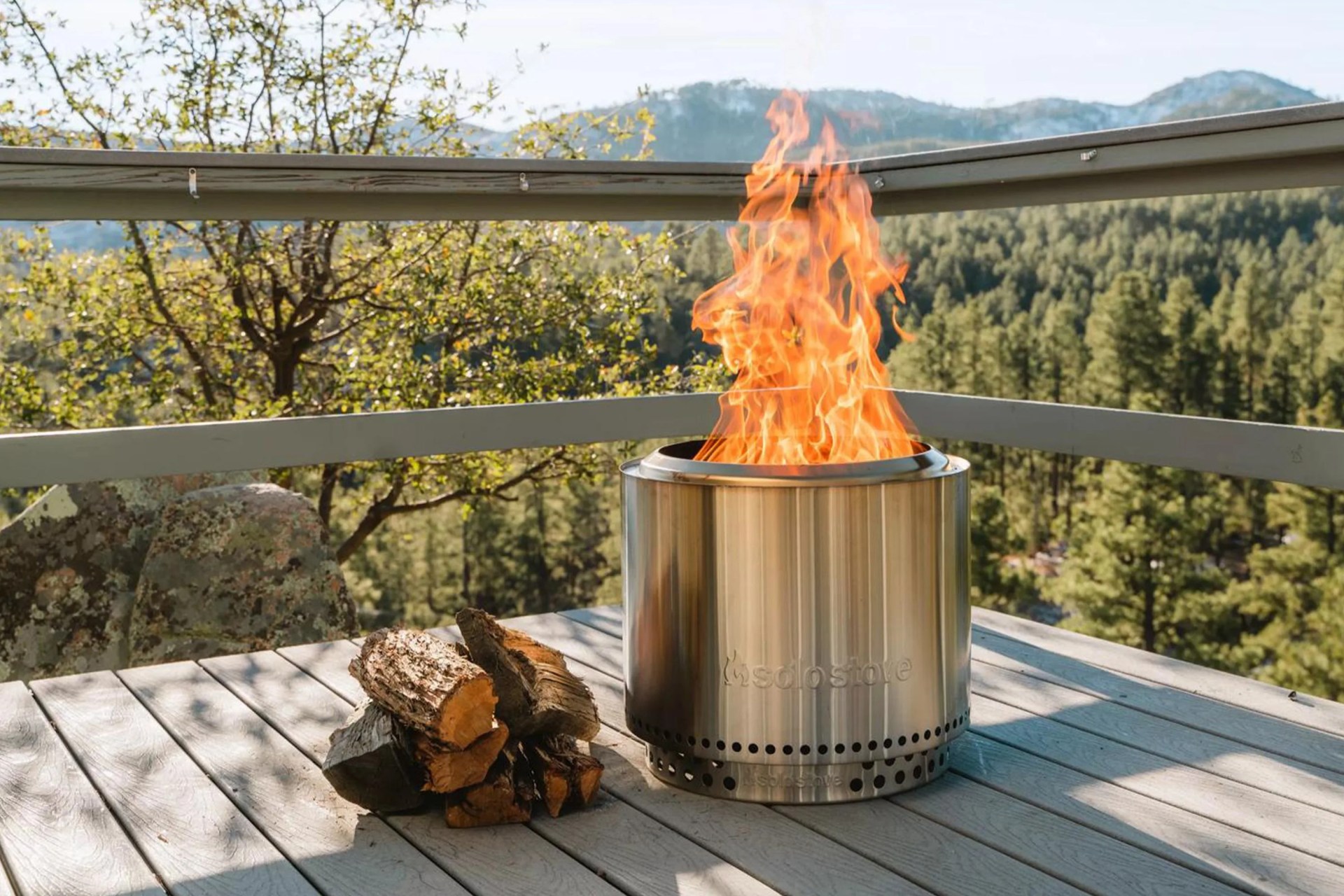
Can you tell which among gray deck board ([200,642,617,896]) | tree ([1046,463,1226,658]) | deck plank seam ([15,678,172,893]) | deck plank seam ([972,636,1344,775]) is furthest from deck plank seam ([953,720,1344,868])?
tree ([1046,463,1226,658])

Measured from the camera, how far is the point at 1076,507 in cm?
2872

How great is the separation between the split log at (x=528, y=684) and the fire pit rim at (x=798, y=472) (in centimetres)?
35

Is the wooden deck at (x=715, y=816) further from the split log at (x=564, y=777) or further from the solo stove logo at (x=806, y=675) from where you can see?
the solo stove logo at (x=806, y=675)

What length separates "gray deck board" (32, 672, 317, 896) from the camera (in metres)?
1.56

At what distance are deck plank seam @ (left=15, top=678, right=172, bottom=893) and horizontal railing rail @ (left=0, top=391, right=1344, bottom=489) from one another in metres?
0.42

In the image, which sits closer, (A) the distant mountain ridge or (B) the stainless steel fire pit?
(B) the stainless steel fire pit

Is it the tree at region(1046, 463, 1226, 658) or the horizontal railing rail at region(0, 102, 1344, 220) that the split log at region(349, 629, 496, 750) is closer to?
the horizontal railing rail at region(0, 102, 1344, 220)

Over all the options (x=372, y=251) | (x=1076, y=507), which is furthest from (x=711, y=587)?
(x=1076, y=507)

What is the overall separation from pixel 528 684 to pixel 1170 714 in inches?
43.1

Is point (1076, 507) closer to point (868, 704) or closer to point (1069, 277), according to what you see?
point (1069, 277)

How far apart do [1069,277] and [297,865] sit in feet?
Answer: 110

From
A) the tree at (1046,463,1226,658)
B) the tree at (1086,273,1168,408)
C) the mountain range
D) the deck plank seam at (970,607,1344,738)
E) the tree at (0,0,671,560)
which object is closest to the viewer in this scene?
the deck plank seam at (970,607,1344,738)

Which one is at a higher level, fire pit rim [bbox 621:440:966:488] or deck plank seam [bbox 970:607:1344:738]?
fire pit rim [bbox 621:440:966:488]

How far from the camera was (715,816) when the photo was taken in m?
1.74
